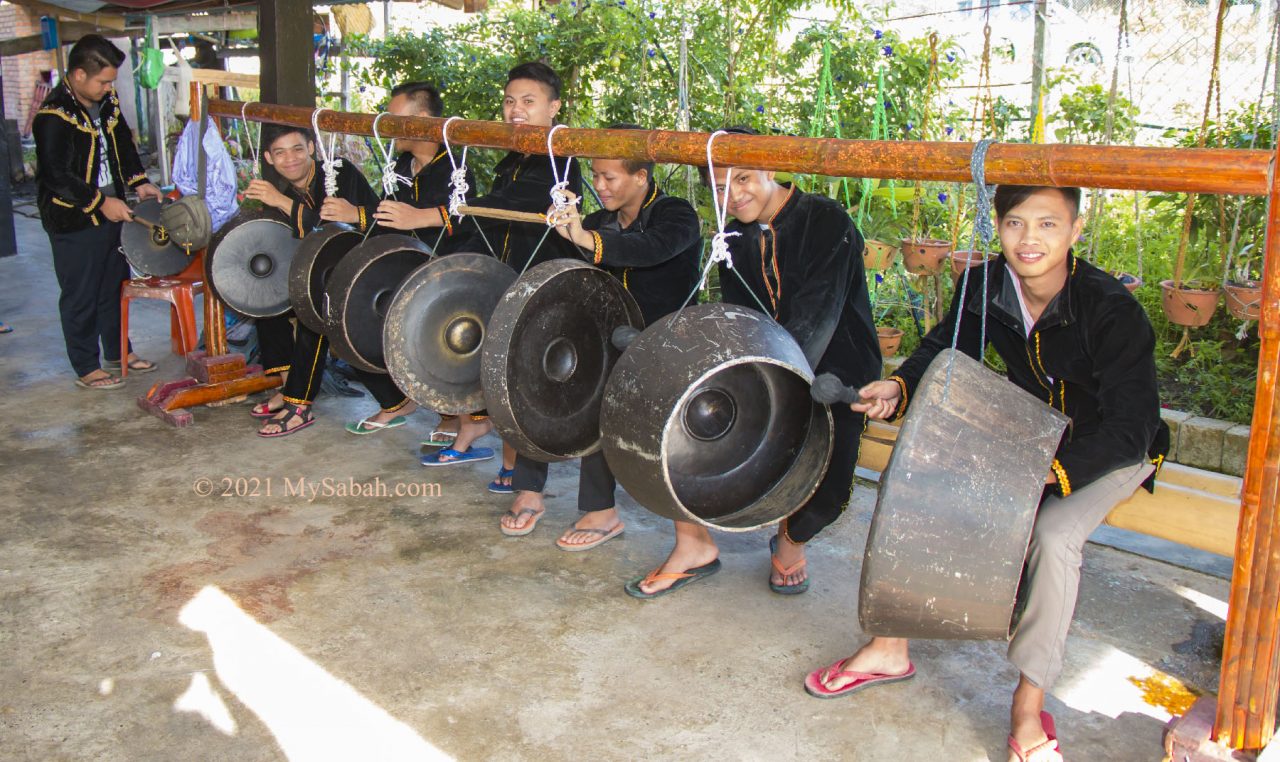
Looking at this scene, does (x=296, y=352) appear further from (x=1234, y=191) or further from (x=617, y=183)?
(x=1234, y=191)

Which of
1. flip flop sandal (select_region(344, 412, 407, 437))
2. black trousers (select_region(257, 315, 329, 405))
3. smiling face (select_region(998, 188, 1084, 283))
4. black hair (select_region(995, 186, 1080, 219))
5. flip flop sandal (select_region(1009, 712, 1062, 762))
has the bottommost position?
flip flop sandal (select_region(1009, 712, 1062, 762))

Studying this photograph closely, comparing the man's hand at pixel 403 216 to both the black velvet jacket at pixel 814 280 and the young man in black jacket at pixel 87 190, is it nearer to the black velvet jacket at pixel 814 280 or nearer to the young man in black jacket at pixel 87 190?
the black velvet jacket at pixel 814 280

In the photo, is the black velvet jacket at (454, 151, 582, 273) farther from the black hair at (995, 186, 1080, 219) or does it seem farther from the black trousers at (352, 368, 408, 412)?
the black hair at (995, 186, 1080, 219)

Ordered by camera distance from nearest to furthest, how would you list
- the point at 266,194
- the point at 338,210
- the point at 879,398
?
the point at 879,398
the point at 338,210
the point at 266,194

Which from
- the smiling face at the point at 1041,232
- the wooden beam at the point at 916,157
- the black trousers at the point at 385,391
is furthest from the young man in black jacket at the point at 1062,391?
the black trousers at the point at 385,391

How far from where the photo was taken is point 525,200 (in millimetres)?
3521

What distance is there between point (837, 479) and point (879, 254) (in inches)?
70.9

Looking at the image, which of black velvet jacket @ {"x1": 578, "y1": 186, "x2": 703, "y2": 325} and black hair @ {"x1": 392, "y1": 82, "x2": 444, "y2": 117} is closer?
black velvet jacket @ {"x1": 578, "y1": 186, "x2": 703, "y2": 325}

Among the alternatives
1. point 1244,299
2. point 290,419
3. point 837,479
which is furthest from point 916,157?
point 290,419

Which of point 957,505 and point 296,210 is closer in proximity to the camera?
point 957,505

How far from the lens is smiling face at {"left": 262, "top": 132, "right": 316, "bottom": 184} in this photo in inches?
170

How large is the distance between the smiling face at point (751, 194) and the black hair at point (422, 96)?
1753mm

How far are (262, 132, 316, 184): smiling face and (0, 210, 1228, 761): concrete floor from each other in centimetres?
127

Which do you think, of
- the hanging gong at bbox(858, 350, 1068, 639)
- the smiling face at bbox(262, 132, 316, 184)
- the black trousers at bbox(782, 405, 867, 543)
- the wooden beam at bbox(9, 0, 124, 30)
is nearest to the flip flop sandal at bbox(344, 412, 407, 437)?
the smiling face at bbox(262, 132, 316, 184)
